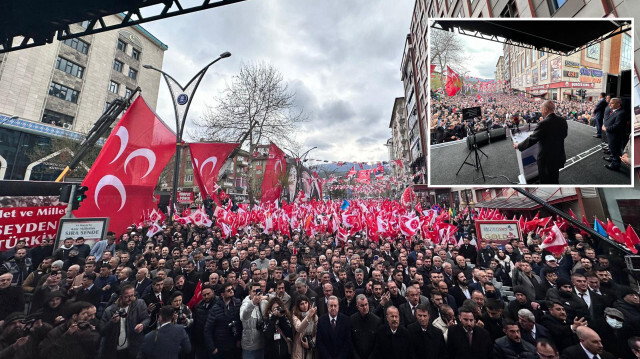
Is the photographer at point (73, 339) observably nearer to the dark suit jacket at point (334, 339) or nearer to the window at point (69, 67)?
the dark suit jacket at point (334, 339)

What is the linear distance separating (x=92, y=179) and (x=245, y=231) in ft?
20.2

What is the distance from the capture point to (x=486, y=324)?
4047 millimetres

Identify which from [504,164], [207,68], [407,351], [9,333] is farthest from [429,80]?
[207,68]

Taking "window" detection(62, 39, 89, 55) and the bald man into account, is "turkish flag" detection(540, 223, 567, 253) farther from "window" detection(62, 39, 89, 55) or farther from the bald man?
"window" detection(62, 39, 89, 55)

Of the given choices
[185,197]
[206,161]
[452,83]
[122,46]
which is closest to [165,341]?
[452,83]

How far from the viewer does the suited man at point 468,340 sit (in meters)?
3.49

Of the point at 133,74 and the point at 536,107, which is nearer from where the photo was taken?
the point at 536,107

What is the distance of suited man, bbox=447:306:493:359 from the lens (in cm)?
349

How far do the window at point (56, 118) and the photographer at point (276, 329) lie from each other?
109ft

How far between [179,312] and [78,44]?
1453 inches

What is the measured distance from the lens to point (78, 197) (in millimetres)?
8133

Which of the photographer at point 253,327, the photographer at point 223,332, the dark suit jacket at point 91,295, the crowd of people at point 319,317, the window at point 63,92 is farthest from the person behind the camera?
the window at point 63,92

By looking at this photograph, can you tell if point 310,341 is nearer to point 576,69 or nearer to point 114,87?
point 576,69

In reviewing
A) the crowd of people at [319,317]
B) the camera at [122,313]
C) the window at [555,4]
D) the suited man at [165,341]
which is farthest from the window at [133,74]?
the window at [555,4]
